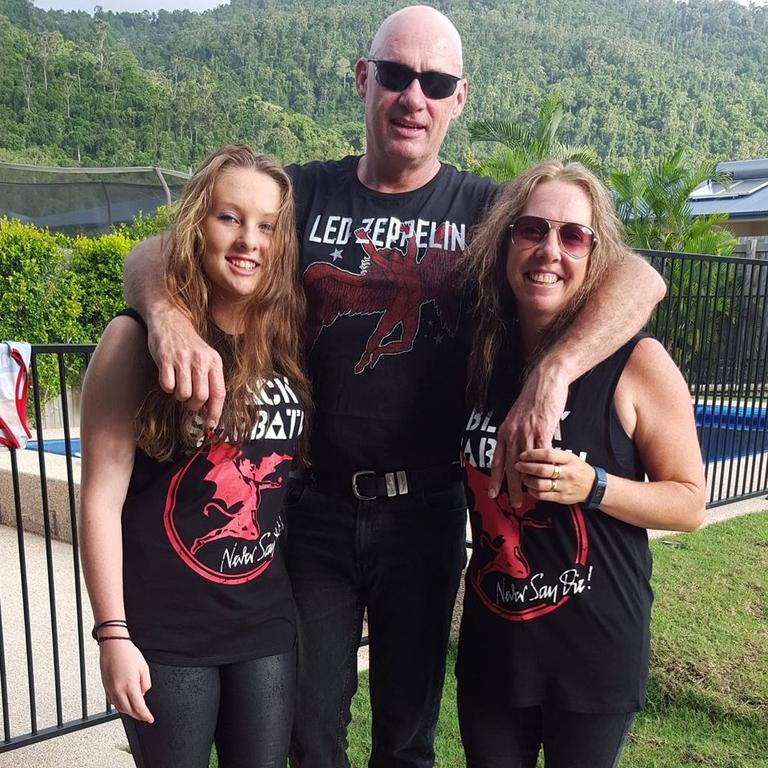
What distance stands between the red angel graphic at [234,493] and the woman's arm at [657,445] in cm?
76

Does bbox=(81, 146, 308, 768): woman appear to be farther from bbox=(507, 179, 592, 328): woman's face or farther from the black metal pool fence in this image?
the black metal pool fence

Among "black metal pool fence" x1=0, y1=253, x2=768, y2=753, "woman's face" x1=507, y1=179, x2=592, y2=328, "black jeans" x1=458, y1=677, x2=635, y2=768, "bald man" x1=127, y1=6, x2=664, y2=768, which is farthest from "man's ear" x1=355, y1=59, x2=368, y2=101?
"black metal pool fence" x1=0, y1=253, x2=768, y2=753

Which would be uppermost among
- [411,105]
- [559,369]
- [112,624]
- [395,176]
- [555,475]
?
[411,105]

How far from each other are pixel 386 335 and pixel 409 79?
685 mm

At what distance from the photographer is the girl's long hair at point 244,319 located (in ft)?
5.65

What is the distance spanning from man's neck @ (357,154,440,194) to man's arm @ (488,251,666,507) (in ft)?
2.17

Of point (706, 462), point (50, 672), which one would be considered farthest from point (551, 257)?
point (706, 462)

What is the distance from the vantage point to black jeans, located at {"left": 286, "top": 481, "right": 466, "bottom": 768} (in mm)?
2133

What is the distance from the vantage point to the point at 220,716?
5.97 feet

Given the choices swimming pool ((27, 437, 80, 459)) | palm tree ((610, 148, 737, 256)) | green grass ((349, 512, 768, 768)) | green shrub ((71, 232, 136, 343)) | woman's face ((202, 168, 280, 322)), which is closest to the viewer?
woman's face ((202, 168, 280, 322))

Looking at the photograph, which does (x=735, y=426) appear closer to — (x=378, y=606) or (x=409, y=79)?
(x=378, y=606)

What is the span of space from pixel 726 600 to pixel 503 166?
14989 mm

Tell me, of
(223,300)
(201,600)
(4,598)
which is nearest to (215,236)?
(223,300)

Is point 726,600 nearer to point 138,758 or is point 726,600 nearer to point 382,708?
point 382,708
